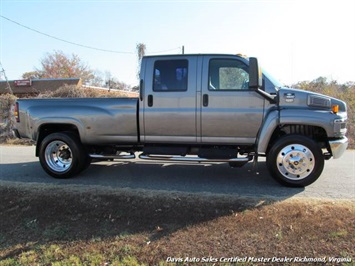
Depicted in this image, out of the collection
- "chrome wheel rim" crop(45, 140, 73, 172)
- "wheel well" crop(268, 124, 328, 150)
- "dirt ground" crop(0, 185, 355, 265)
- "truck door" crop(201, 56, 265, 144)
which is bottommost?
"dirt ground" crop(0, 185, 355, 265)

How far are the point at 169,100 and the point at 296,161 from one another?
7.96 feet

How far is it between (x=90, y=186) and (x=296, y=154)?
356 centimetres

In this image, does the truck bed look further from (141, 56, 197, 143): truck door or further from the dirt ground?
the dirt ground

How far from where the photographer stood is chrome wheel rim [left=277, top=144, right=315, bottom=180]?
5566 mm

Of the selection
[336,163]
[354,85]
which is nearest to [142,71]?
[336,163]

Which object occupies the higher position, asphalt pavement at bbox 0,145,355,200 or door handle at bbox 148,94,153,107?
door handle at bbox 148,94,153,107

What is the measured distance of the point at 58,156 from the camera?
670cm

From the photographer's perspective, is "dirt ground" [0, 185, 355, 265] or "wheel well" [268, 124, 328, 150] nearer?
"dirt ground" [0, 185, 355, 265]

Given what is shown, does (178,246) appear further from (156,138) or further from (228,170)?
(228,170)

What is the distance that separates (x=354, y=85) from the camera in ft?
52.0

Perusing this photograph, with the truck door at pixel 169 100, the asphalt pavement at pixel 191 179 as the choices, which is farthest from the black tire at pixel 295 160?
the truck door at pixel 169 100

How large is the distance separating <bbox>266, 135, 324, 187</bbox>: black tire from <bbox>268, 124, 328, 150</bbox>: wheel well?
0.67 ft

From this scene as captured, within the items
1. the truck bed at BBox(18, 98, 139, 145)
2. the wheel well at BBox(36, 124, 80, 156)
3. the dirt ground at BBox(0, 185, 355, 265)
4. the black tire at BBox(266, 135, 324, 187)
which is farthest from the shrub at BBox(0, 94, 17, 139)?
the black tire at BBox(266, 135, 324, 187)

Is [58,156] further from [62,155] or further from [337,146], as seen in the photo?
[337,146]
